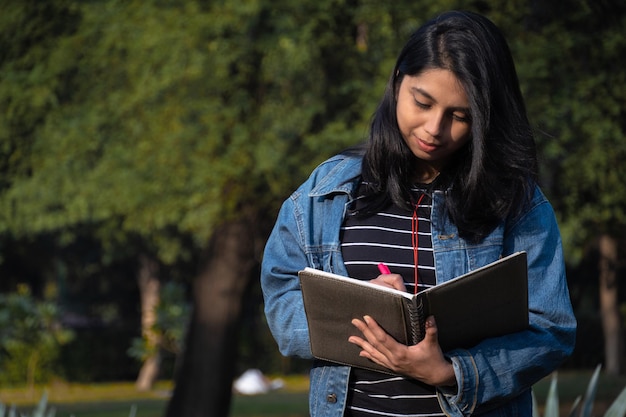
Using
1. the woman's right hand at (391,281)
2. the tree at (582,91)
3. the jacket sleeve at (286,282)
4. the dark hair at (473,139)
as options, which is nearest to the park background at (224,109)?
the tree at (582,91)

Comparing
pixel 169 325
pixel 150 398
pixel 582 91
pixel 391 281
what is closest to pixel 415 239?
pixel 391 281

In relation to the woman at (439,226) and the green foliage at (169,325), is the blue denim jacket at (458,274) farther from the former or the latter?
the green foliage at (169,325)

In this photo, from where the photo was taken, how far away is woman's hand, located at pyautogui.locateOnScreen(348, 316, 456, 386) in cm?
229

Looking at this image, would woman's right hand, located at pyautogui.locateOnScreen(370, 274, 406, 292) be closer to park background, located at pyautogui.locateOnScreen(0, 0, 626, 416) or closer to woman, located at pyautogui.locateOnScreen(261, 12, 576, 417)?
woman, located at pyautogui.locateOnScreen(261, 12, 576, 417)

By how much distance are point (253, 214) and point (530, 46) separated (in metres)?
3.47

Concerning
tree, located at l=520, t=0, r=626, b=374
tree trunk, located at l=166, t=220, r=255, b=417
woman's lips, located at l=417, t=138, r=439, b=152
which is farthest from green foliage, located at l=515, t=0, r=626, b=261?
woman's lips, located at l=417, t=138, r=439, b=152

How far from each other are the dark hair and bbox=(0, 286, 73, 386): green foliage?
20.0 meters

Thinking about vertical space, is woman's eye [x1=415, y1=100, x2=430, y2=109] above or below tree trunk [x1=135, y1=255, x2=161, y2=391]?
above

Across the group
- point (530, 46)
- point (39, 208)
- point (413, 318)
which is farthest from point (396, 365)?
point (39, 208)

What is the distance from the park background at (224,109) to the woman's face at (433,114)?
4.91m

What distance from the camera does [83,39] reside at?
9.48 metres

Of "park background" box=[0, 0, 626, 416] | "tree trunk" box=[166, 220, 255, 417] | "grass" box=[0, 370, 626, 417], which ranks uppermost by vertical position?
"park background" box=[0, 0, 626, 416]

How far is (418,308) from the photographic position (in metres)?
2.23

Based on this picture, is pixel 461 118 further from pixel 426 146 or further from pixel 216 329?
pixel 216 329
